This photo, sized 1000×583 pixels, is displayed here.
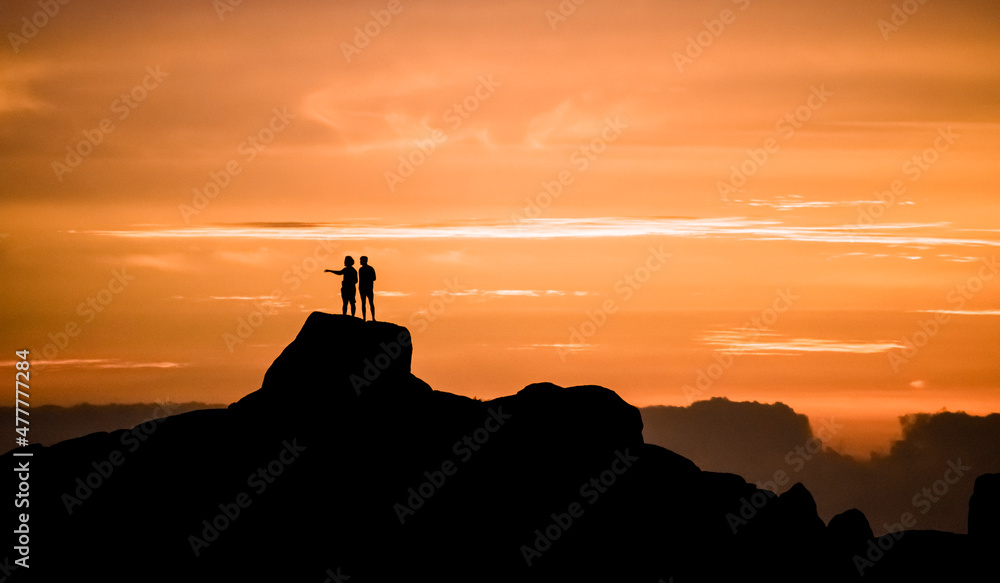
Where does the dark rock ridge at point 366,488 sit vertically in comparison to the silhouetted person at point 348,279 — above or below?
below

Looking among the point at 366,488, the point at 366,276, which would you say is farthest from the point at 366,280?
the point at 366,488

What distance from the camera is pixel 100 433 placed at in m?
53.0

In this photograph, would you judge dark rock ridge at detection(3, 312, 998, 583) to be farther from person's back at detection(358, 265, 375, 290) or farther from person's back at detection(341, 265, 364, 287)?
person's back at detection(358, 265, 375, 290)

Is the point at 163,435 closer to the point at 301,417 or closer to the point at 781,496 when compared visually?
the point at 301,417

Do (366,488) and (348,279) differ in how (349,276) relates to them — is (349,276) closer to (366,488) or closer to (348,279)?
(348,279)

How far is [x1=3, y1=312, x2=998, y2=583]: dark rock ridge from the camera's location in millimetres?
46531

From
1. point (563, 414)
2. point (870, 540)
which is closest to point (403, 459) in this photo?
point (563, 414)

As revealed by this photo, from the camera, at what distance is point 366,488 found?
47.3 m

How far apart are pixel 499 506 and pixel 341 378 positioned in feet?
31.5

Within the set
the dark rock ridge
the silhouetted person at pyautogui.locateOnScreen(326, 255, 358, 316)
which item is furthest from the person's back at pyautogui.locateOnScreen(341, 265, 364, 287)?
the dark rock ridge

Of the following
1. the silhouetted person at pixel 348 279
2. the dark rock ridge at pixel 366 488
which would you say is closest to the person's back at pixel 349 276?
the silhouetted person at pixel 348 279

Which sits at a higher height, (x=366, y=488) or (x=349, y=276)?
(x=349, y=276)

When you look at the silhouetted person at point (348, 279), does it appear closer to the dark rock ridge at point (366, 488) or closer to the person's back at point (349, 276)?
the person's back at point (349, 276)

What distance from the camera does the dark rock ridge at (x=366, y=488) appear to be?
4653 centimetres
